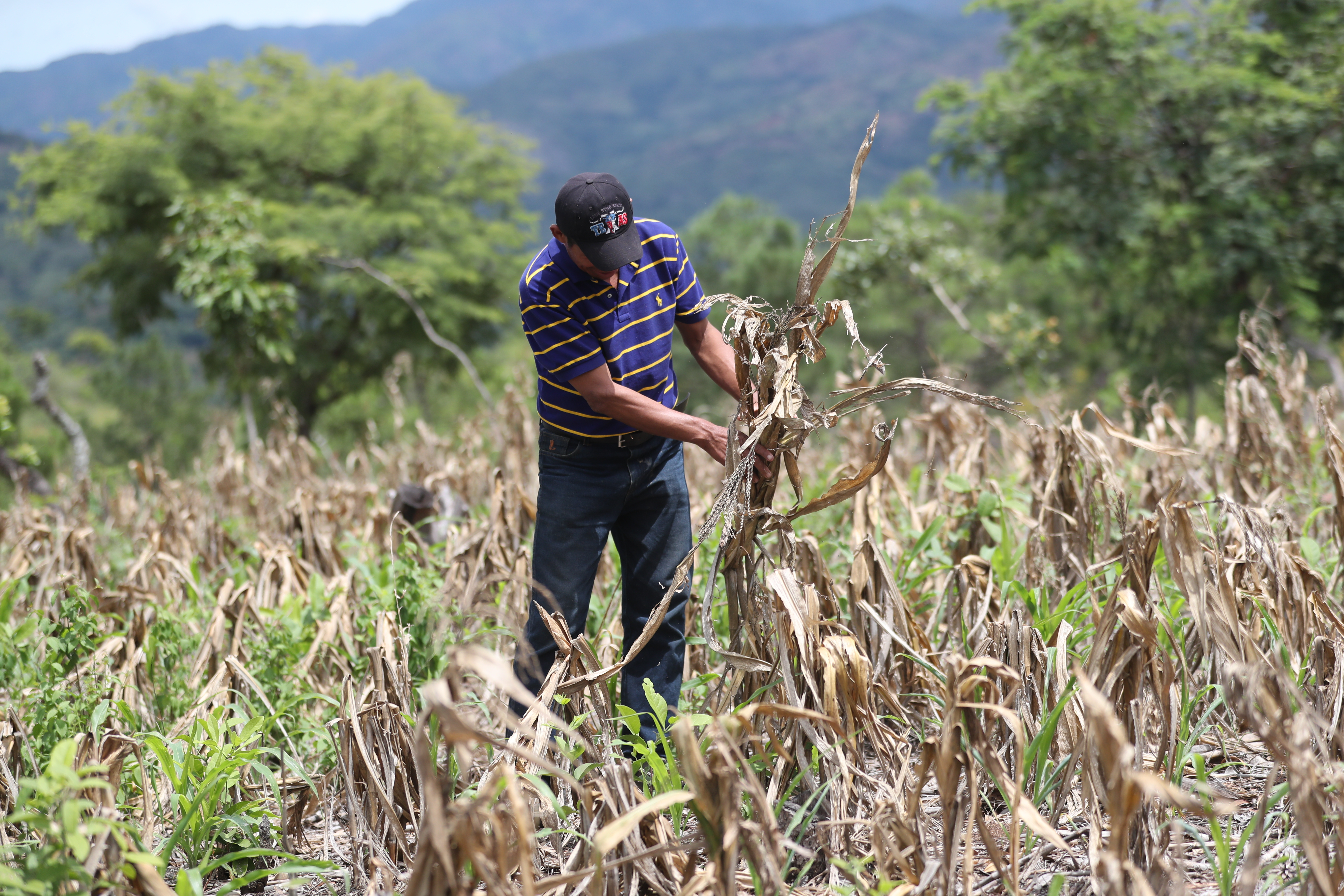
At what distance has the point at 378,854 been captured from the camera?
6.85 feet

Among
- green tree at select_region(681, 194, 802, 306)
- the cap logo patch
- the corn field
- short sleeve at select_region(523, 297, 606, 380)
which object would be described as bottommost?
green tree at select_region(681, 194, 802, 306)

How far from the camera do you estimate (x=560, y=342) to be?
8.18 ft

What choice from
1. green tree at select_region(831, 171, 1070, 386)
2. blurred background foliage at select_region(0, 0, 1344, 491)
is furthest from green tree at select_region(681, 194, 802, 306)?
green tree at select_region(831, 171, 1070, 386)

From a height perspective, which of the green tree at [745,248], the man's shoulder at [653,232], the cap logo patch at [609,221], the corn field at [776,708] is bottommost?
the green tree at [745,248]

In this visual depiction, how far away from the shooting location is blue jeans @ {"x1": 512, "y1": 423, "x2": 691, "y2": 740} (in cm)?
266

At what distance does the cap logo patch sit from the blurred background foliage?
148 cm

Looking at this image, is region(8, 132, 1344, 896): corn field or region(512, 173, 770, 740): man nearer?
region(8, 132, 1344, 896): corn field

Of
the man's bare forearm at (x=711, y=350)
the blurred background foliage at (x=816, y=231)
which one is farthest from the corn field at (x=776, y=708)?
the blurred background foliage at (x=816, y=231)

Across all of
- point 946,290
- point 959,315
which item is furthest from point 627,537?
point 946,290

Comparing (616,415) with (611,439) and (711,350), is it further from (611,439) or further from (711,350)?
(711,350)

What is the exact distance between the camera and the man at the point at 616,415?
7.97 ft

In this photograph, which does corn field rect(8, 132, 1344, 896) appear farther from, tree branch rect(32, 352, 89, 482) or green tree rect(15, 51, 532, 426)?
green tree rect(15, 51, 532, 426)

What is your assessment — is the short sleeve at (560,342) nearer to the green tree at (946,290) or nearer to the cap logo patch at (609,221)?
the cap logo patch at (609,221)

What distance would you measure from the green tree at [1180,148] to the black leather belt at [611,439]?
33.3ft
